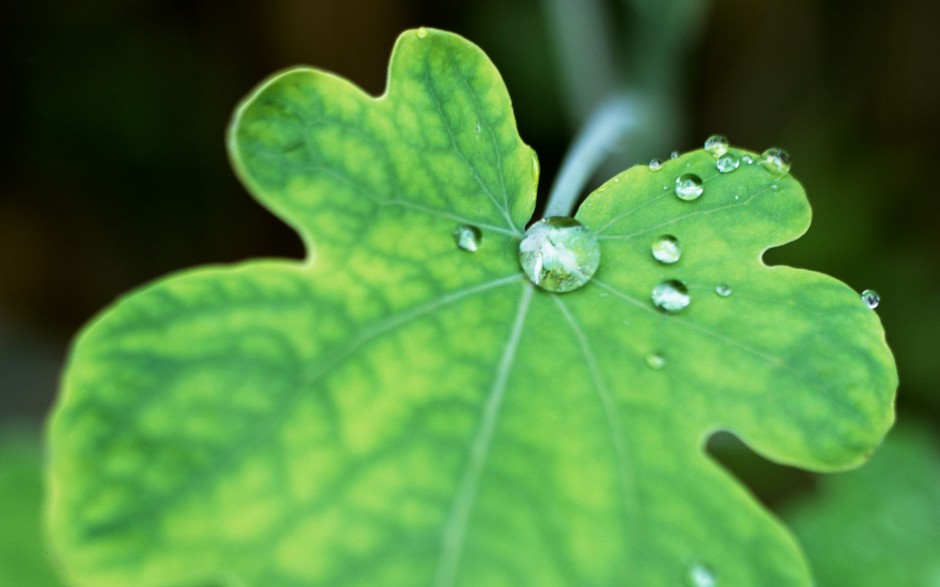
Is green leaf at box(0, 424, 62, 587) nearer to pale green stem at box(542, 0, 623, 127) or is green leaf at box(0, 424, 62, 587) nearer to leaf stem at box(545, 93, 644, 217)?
leaf stem at box(545, 93, 644, 217)

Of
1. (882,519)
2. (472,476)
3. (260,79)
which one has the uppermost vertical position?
(260,79)

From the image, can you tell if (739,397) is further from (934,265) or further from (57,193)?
(57,193)

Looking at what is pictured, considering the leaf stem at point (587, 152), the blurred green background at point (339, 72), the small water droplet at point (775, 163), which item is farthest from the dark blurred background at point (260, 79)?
the small water droplet at point (775, 163)

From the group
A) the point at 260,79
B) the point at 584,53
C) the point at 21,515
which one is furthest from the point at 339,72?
the point at 21,515

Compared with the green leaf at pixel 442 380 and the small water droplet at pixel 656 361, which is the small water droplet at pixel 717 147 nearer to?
the green leaf at pixel 442 380

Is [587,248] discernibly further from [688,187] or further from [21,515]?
[21,515]

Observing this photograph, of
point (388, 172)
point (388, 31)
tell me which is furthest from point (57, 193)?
point (388, 172)

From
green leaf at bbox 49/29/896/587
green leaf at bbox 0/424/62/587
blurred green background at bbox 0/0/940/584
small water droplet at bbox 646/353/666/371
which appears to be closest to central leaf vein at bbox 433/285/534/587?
green leaf at bbox 49/29/896/587
